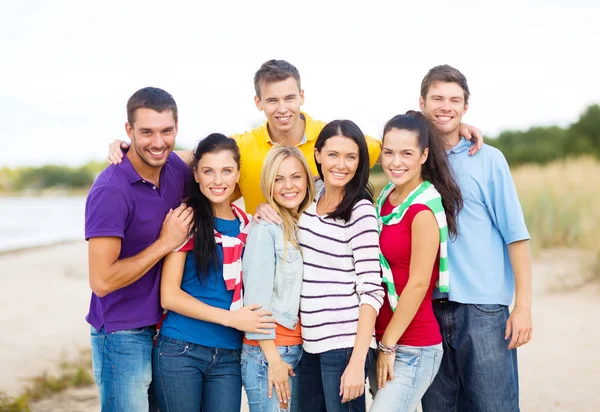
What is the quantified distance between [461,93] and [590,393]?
4124 millimetres

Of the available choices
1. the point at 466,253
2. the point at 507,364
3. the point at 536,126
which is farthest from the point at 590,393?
the point at 536,126

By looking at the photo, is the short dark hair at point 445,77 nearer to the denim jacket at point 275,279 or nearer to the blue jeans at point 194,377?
the denim jacket at point 275,279

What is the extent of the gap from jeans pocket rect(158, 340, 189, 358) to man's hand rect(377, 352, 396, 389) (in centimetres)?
105

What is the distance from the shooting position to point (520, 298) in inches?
137

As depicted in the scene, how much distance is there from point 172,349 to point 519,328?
6.54 ft

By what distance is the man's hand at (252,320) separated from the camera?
3094 mm

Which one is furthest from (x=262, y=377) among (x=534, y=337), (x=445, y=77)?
(x=534, y=337)

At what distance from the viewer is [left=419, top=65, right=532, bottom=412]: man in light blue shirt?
3.41 meters

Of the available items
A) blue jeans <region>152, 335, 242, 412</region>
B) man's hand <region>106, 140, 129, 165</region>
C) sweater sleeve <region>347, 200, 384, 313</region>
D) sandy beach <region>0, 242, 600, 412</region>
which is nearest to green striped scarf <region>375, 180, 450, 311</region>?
sweater sleeve <region>347, 200, 384, 313</region>

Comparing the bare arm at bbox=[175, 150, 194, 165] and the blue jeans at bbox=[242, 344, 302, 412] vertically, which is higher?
the bare arm at bbox=[175, 150, 194, 165]

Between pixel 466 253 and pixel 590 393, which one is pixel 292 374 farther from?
pixel 590 393

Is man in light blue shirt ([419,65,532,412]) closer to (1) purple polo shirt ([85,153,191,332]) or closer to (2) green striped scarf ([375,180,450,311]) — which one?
(2) green striped scarf ([375,180,450,311])

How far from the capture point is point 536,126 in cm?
3378

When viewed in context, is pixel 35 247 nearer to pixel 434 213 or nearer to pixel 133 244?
pixel 133 244
